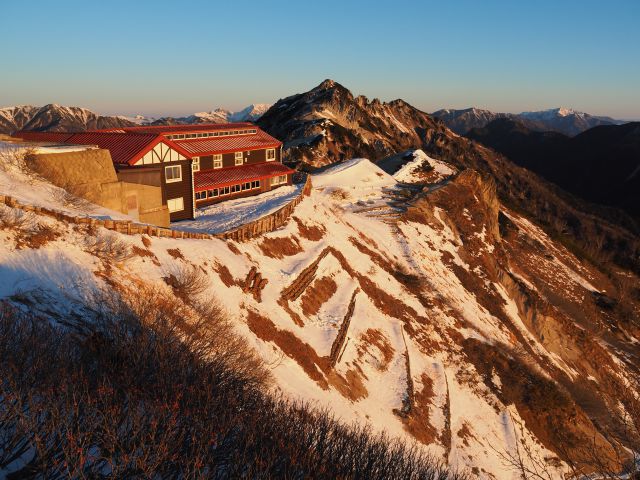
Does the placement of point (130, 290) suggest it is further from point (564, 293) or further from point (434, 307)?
point (564, 293)

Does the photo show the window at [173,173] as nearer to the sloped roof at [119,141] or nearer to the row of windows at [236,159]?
the sloped roof at [119,141]

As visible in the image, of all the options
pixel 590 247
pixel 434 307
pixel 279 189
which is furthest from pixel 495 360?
pixel 590 247

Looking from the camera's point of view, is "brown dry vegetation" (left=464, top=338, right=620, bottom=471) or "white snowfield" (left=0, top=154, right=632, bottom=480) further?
"brown dry vegetation" (left=464, top=338, right=620, bottom=471)

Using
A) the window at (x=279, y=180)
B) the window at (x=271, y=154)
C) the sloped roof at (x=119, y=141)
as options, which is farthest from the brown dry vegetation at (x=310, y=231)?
the window at (x=271, y=154)

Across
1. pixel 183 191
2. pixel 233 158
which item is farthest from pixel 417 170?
pixel 183 191

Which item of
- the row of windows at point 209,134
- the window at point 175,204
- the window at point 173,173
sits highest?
the row of windows at point 209,134

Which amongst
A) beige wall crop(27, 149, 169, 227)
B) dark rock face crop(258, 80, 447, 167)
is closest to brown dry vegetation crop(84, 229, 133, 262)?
beige wall crop(27, 149, 169, 227)

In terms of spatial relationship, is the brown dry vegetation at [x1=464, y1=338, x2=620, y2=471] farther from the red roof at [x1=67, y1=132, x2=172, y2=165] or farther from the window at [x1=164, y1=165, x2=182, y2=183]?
the red roof at [x1=67, y1=132, x2=172, y2=165]
